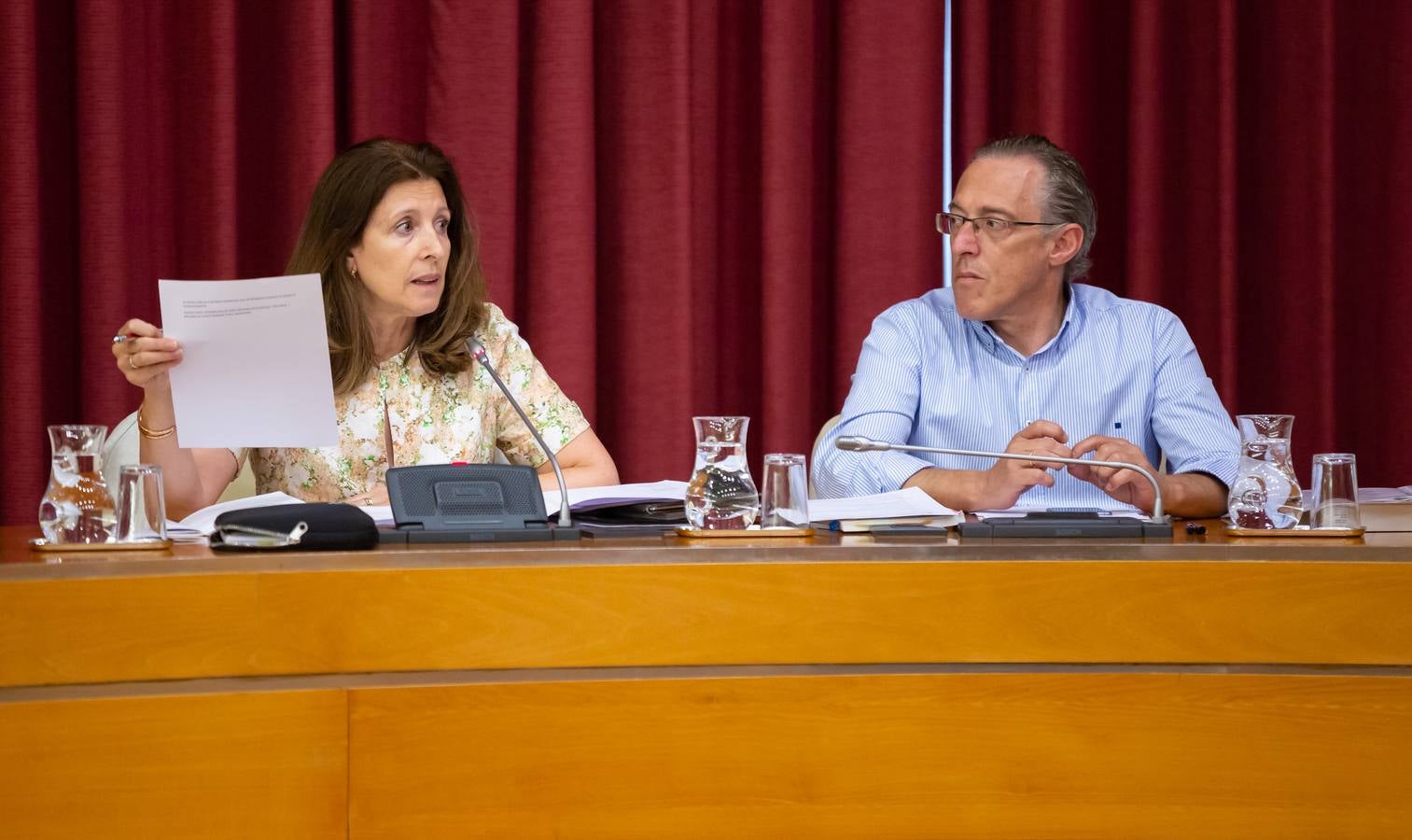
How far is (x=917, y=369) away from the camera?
2.41m

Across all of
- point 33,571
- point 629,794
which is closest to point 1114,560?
point 629,794

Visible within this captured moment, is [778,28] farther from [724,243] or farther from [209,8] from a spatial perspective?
[209,8]

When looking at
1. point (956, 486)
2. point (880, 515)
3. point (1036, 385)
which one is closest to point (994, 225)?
point (1036, 385)

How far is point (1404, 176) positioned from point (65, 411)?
2.98 m

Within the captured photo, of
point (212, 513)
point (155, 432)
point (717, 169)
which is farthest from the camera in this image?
point (717, 169)

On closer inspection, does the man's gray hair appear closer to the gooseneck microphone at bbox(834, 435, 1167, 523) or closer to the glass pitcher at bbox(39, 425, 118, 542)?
the gooseneck microphone at bbox(834, 435, 1167, 523)

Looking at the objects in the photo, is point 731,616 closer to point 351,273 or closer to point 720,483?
point 720,483

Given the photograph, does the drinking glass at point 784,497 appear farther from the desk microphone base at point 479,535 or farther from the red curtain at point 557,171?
the red curtain at point 557,171

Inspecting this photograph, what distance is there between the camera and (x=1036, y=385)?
243 cm

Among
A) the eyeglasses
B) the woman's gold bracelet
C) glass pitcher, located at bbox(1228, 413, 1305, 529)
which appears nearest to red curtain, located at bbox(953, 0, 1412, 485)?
the eyeglasses

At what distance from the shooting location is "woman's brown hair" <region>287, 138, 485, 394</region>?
226 cm

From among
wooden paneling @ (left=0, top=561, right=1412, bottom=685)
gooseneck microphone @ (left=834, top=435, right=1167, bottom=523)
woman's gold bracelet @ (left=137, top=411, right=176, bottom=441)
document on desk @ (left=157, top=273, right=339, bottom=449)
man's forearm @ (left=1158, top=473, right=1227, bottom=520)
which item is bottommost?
wooden paneling @ (left=0, top=561, right=1412, bottom=685)

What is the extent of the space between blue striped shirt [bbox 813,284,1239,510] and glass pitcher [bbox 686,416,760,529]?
0.82m

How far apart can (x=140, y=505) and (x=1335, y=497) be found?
1311mm
